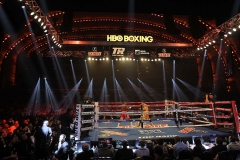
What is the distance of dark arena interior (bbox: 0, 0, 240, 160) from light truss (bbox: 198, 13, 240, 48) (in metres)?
0.05

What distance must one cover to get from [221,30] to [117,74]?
11.1m

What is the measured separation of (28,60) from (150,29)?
1162 cm

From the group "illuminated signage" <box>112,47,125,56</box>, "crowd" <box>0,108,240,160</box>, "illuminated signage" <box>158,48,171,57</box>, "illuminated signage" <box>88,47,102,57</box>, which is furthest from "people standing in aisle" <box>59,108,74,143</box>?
"illuminated signage" <box>158,48,171,57</box>

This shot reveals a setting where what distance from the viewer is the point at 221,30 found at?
9141 mm

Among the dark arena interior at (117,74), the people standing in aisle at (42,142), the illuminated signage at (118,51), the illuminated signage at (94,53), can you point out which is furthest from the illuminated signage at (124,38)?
the people standing in aisle at (42,142)

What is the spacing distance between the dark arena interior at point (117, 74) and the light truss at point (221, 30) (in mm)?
51

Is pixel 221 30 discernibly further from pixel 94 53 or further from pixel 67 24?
pixel 67 24

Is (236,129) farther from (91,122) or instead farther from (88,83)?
(88,83)

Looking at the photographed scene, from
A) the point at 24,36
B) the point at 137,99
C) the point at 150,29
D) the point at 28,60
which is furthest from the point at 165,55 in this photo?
the point at 28,60

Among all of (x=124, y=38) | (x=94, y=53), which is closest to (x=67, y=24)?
(x=94, y=53)

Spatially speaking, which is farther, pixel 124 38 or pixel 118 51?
pixel 118 51

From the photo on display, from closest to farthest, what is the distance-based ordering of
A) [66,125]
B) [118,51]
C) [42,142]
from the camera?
[42,142] → [66,125] → [118,51]

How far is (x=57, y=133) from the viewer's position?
6.65 meters

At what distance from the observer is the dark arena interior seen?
566cm
